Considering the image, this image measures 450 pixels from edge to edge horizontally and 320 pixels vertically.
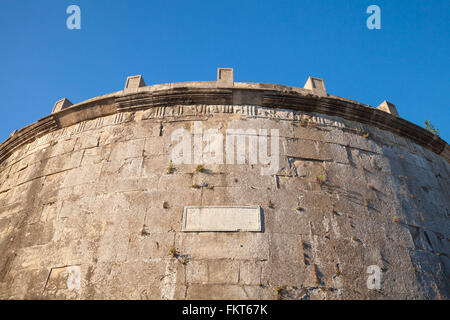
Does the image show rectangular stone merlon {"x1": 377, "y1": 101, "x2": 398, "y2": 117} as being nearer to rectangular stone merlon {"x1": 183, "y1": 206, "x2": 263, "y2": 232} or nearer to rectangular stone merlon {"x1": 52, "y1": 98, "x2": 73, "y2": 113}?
rectangular stone merlon {"x1": 183, "y1": 206, "x2": 263, "y2": 232}

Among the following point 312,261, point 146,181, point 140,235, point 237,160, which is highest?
point 237,160

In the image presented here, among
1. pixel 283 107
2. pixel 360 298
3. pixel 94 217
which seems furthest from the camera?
pixel 283 107

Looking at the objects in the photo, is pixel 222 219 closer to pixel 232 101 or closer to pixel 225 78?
pixel 232 101

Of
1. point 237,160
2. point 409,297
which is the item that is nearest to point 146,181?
point 237,160

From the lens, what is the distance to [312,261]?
182 inches

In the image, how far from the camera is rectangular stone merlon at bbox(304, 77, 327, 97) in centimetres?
657

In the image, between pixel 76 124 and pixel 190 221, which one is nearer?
pixel 190 221

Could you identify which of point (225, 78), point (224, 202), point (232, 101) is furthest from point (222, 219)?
point (225, 78)

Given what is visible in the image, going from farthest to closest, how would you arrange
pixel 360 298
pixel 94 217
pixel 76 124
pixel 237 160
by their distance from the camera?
pixel 76 124
pixel 237 160
pixel 94 217
pixel 360 298

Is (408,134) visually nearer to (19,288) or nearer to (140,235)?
(140,235)

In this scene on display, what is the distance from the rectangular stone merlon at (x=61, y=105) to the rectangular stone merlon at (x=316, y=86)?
5.37 meters

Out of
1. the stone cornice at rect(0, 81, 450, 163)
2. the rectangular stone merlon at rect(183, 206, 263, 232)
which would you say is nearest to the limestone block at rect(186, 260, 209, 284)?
the rectangular stone merlon at rect(183, 206, 263, 232)

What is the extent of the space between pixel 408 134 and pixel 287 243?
425cm

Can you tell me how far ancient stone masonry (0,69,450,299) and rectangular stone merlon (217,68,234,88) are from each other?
0.12 feet
